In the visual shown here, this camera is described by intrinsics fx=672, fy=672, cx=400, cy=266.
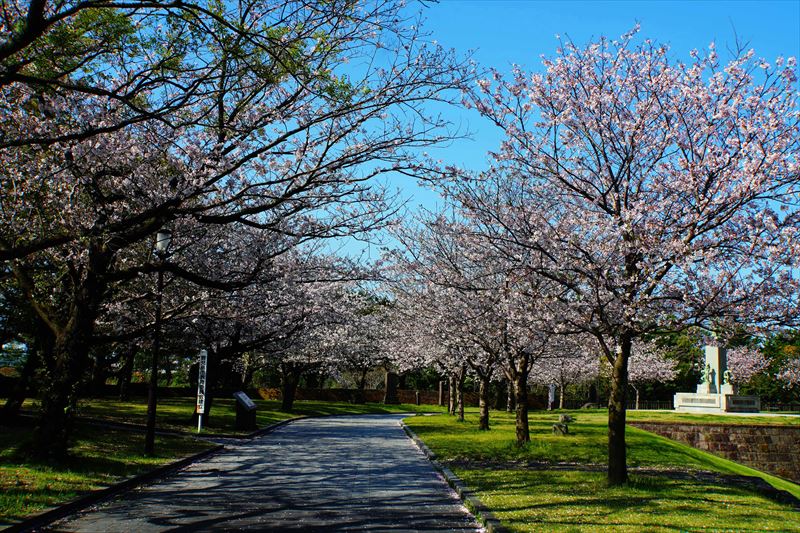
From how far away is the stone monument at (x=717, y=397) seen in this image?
37.7m

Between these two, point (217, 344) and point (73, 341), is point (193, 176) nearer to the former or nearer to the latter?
point (73, 341)

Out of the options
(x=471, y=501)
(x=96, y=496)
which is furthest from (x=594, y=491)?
(x=96, y=496)

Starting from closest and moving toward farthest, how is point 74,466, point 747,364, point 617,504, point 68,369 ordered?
point 617,504
point 74,466
point 68,369
point 747,364

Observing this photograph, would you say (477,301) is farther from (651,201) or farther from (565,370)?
(565,370)

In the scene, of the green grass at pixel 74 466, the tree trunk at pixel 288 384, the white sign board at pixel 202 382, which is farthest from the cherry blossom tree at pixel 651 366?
the green grass at pixel 74 466

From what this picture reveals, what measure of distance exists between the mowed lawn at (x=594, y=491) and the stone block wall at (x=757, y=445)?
7.72 metres

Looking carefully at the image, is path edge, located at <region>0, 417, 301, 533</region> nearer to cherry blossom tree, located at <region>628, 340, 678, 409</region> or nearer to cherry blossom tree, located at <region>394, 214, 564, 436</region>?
cherry blossom tree, located at <region>394, 214, 564, 436</region>

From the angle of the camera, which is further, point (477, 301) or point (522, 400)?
point (522, 400)

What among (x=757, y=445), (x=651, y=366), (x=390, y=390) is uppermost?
(x=651, y=366)

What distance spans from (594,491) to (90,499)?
7.90 m

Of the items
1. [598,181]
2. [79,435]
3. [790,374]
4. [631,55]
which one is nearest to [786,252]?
[598,181]

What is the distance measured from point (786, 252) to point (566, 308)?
355 centimetres

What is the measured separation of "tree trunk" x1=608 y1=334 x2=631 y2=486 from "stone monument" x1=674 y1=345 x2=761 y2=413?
27841 millimetres

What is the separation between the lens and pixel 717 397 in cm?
3850
